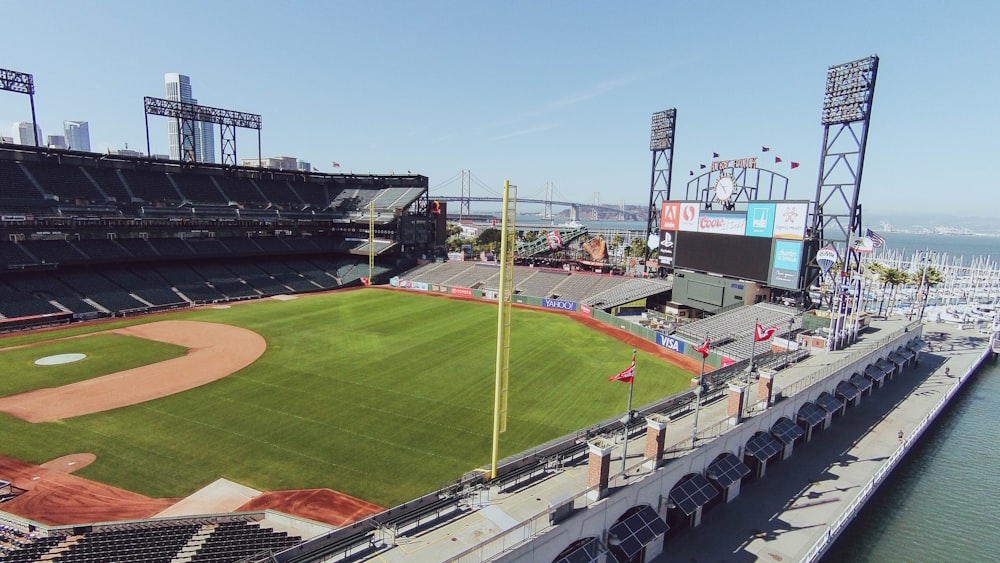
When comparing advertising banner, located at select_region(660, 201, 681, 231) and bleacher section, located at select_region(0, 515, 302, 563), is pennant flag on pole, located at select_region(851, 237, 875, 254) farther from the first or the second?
bleacher section, located at select_region(0, 515, 302, 563)

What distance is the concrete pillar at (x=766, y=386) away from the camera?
23.9 meters

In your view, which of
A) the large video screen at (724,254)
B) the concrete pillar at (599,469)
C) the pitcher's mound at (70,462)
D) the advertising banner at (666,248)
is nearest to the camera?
the concrete pillar at (599,469)

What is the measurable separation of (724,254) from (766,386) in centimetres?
2795

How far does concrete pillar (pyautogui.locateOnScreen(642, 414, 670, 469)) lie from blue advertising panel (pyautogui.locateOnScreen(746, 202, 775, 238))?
33.8 meters

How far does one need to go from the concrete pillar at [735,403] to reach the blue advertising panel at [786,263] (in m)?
26.0

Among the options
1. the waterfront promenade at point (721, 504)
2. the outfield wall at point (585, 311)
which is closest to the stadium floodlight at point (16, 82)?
the outfield wall at point (585, 311)

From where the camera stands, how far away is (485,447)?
80.3 ft

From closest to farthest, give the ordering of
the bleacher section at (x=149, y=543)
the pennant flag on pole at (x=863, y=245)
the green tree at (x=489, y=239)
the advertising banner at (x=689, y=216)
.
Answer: the bleacher section at (x=149, y=543)
the pennant flag on pole at (x=863, y=245)
the advertising banner at (x=689, y=216)
the green tree at (x=489, y=239)

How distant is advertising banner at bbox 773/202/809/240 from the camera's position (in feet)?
137

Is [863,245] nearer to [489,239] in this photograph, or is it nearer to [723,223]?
[723,223]

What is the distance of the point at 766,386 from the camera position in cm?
2411

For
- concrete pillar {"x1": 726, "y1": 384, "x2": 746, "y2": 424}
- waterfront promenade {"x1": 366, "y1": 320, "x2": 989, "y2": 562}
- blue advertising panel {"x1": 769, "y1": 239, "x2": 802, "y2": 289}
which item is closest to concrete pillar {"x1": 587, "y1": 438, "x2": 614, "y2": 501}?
waterfront promenade {"x1": 366, "y1": 320, "x2": 989, "y2": 562}

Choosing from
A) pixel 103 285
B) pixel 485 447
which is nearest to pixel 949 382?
pixel 485 447

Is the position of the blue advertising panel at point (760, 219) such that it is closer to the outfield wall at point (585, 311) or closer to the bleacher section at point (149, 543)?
the outfield wall at point (585, 311)
